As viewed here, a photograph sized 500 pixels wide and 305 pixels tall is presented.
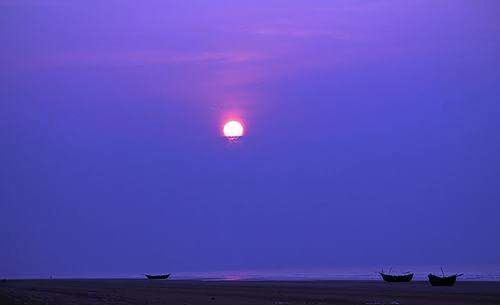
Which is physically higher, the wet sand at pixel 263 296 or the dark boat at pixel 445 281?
the dark boat at pixel 445 281

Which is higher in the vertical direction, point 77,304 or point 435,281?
point 435,281

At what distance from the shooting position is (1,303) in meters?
26.9

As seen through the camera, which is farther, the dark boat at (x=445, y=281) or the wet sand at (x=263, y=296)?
the dark boat at (x=445, y=281)

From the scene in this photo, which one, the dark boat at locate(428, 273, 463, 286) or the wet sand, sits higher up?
the dark boat at locate(428, 273, 463, 286)

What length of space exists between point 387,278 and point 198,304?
37.1m

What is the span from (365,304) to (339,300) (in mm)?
4379

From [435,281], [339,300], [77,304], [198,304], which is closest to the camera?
[77,304]

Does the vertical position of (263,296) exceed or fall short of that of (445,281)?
it falls short

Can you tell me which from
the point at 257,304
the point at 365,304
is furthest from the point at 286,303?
the point at 365,304

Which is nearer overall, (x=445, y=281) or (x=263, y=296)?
(x=263, y=296)

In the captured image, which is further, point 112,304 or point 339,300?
point 339,300

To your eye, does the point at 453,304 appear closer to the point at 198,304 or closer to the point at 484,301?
the point at 484,301

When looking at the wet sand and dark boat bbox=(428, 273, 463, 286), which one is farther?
dark boat bbox=(428, 273, 463, 286)

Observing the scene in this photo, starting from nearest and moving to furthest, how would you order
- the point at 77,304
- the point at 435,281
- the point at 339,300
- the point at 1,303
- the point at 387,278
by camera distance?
the point at 1,303 < the point at 77,304 < the point at 339,300 < the point at 435,281 < the point at 387,278
